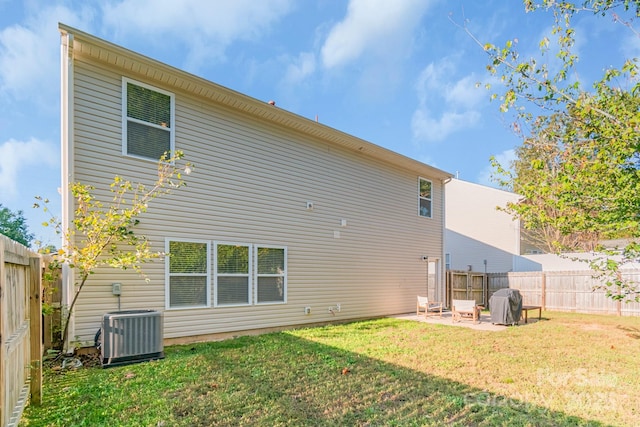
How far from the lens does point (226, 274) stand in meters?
7.53

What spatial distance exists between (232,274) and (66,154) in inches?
145

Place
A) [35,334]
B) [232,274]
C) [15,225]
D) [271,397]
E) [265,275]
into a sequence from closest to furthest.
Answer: [35,334]
[271,397]
[232,274]
[265,275]
[15,225]

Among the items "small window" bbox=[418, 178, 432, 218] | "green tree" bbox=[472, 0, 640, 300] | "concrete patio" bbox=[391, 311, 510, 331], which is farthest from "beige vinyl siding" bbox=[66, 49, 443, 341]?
"green tree" bbox=[472, 0, 640, 300]

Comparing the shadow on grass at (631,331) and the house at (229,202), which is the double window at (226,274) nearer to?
the house at (229,202)

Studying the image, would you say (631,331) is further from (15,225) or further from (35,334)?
(15,225)

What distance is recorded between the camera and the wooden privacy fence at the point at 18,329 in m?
2.52

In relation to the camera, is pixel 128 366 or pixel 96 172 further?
pixel 96 172

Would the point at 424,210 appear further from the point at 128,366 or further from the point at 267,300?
the point at 128,366

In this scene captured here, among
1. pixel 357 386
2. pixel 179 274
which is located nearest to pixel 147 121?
pixel 179 274

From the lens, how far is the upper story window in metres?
6.48

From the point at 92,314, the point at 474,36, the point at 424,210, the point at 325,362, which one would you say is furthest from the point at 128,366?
the point at 424,210

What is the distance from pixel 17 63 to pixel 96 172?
41.0 ft

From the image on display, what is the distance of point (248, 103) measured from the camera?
7.76 m

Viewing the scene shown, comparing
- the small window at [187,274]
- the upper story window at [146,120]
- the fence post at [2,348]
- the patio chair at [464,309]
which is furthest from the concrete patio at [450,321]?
the fence post at [2,348]
